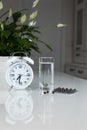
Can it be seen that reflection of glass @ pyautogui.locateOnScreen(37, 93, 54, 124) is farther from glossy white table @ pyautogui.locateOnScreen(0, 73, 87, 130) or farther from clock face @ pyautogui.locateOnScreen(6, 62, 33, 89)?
clock face @ pyautogui.locateOnScreen(6, 62, 33, 89)

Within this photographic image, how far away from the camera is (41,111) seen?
0.70 m

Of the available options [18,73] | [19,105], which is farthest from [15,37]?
[19,105]

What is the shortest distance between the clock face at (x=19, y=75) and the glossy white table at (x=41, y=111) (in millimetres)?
A: 64

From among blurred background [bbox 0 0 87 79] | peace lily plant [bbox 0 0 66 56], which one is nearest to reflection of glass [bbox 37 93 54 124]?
peace lily plant [bbox 0 0 66 56]

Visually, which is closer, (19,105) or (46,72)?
(19,105)

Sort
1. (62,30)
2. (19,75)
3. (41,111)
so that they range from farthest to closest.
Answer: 1. (62,30)
2. (19,75)
3. (41,111)

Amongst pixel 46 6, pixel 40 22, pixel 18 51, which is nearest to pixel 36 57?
pixel 40 22

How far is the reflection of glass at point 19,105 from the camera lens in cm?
65

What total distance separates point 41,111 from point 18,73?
407 millimetres

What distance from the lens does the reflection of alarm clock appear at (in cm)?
107

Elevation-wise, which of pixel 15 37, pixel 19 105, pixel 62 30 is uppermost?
pixel 62 30

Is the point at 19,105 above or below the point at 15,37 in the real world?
below

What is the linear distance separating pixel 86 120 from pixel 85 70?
9.49 feet

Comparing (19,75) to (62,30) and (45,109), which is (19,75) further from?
(62,30)
